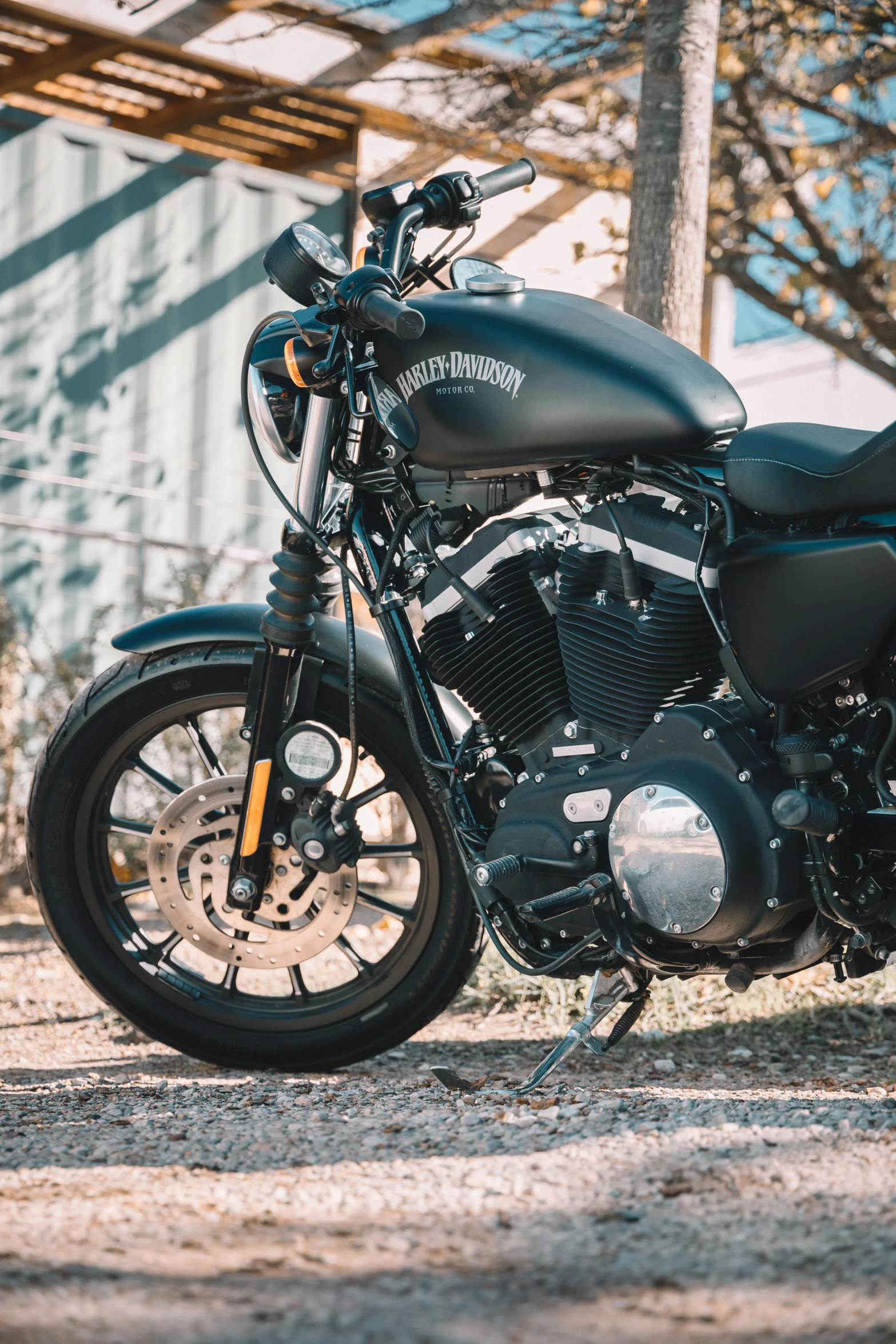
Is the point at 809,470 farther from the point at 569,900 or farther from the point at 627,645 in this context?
the point at 569,900

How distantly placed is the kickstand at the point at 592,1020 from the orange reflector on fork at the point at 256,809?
0.75 m

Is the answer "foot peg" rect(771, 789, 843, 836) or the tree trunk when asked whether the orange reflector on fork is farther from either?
the tree trunk

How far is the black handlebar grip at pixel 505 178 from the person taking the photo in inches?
113

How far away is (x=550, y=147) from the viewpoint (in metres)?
7.44

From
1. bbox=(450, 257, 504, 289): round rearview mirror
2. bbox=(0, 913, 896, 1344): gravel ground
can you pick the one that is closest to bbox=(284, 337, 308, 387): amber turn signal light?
bbox=(450, 257, 504, 289): round rearview mirror

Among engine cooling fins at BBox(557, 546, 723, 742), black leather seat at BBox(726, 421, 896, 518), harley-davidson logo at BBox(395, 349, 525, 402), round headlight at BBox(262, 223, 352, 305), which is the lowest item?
engine cooling fins at BBox(557, 546, 723, 742)

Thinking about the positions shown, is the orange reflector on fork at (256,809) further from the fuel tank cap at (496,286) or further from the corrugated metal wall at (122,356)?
the corrugated metal wall at (122,356)

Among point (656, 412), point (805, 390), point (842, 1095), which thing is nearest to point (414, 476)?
point (656, 412)

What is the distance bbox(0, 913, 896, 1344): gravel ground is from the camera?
1.53 meters

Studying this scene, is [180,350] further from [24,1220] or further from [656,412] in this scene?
[24,1220]

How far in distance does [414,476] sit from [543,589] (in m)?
0.40

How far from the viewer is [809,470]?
221 cm

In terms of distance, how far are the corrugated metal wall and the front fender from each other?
3.46 metres

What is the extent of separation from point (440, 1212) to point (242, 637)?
149 cm
